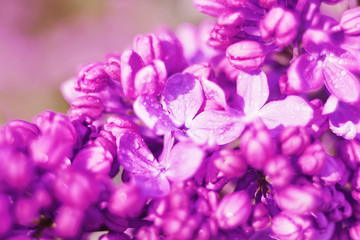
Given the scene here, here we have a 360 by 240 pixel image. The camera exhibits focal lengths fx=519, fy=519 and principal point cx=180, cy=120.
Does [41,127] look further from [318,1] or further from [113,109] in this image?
[318,1]

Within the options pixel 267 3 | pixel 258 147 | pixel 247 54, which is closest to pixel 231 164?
pixel 258 147

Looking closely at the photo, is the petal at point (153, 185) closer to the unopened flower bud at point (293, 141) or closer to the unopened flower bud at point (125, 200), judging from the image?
the unopened flower bud at point (125, 200)

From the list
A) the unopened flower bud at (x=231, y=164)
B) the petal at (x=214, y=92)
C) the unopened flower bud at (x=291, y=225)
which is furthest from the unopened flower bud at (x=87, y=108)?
the unopened flower bud at (x=291, y=225)

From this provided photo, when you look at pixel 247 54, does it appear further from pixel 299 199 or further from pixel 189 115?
pixel 299 199

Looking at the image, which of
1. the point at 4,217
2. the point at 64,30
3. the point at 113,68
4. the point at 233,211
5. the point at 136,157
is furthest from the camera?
the point at 64,30

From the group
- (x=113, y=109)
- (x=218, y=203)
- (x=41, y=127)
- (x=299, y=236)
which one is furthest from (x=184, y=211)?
(x=113, y=109)
